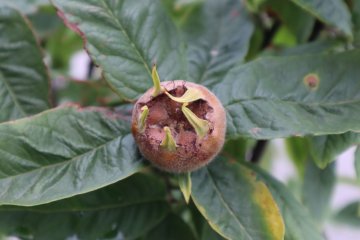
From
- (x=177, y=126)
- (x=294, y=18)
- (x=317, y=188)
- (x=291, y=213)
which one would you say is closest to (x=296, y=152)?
(x=317, y=188)

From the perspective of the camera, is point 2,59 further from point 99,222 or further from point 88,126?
point 99,222

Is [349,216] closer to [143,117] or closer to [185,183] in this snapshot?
[185,183]

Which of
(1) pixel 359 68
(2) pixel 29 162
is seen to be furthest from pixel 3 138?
(1) pixel 359 68

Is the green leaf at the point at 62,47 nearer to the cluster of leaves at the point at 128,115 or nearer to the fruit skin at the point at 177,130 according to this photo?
the cluster of leaves at the point at 128,115

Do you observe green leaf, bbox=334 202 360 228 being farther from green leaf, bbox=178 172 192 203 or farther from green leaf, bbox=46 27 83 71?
green leaf, bbox=178 172 192 203

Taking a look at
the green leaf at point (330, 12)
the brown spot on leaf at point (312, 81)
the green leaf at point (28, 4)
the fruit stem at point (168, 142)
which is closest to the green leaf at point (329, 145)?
the brown spot on leaf at point (312, 81)
